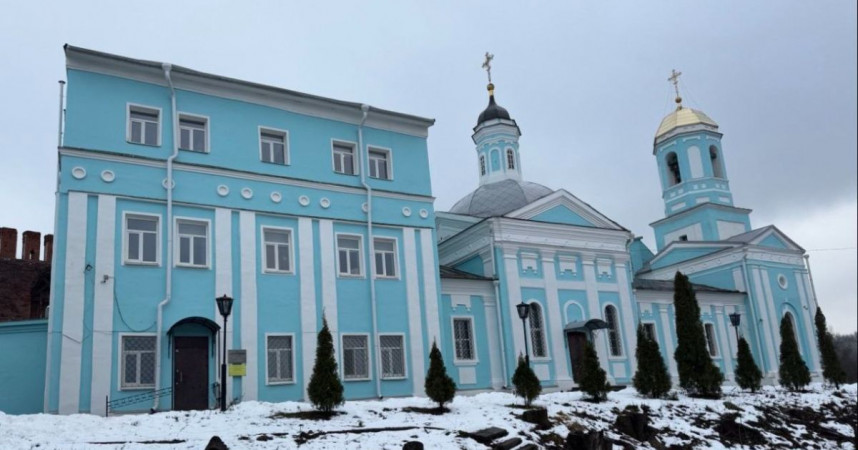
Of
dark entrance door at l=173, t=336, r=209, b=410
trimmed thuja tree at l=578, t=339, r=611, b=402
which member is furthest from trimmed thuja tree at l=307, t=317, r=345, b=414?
trimmed thuja tree at l=578, t=339, r=611, b=402

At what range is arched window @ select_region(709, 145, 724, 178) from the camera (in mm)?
40688

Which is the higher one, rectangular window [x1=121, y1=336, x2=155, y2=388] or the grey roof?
the grey roof

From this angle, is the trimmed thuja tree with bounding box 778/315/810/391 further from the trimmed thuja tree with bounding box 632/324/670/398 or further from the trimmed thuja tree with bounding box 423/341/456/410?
the trimmed thuja tree with bounding box 423/341/456/410

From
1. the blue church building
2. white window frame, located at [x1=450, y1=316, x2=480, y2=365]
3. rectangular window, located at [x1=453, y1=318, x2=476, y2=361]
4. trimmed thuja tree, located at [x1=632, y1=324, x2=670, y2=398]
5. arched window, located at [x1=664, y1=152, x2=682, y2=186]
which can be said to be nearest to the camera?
the blue church building

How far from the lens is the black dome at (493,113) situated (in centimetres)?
3556

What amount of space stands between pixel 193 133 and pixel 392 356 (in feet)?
28.1

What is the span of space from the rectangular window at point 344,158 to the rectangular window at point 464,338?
21.1 feet

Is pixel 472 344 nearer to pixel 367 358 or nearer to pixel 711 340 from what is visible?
pixel 367 358

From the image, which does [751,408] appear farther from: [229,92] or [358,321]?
[229,92]

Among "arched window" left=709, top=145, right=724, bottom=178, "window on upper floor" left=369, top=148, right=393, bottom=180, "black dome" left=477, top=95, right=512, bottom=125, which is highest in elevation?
"black dome" left=477, top=95, right=512, bottom=125

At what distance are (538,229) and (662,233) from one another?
1653cm

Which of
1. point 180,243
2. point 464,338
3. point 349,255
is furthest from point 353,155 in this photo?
point 464,338

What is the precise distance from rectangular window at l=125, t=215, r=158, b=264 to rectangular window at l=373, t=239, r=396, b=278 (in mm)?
6572

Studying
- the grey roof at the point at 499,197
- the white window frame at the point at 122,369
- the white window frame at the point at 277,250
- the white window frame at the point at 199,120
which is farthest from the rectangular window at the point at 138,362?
the grey roof at the point at 499,197
